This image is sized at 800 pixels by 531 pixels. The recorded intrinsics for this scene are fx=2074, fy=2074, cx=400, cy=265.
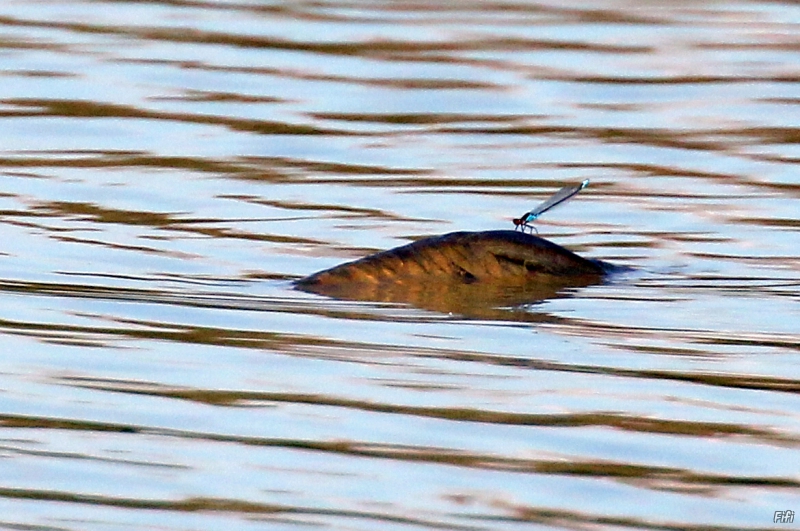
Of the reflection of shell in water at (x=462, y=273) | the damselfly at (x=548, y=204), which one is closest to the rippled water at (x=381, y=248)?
the reflection of shell in water at (x=462, y=273)

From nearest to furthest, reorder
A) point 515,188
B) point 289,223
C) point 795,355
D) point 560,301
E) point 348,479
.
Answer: point 348,479, point 795,355, point 560,301, point 289,223, point 515,188

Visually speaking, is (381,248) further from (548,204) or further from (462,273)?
(462,273)

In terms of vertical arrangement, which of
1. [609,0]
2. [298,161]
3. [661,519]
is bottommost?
[661,519]

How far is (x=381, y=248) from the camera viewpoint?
25.3 ft

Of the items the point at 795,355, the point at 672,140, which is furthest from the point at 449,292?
the point at 672,140

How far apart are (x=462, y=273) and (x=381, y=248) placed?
100cm

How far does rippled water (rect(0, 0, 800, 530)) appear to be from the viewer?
4.44 metres

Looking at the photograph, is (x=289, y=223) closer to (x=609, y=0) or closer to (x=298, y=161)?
(x=298, y=161)

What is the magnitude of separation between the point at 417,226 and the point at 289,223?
1.67 feet

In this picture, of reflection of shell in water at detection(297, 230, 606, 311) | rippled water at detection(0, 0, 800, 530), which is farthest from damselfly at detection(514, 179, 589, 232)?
rippled water at detection(0, 0, 800, 530)

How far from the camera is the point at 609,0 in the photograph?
15758mm

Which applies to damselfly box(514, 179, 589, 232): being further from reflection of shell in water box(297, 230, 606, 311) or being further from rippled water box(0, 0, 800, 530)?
rippled water box(0, 0, 800, 530)

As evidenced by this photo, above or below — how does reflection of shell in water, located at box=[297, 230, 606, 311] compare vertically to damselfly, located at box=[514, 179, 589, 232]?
below

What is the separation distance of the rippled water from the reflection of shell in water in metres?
0.13
